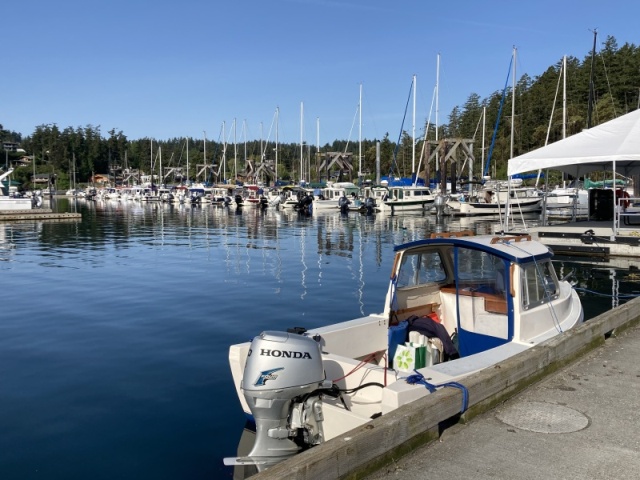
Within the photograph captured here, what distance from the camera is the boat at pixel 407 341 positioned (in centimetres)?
605

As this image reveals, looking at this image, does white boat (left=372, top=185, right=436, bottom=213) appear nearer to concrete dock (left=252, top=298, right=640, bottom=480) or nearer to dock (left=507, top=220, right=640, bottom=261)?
dock (left=507, top=220, right=640, bottom=261)

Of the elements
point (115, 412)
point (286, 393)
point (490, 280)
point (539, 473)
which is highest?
point (490, 280)

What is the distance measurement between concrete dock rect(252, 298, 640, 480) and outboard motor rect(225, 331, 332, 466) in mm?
972

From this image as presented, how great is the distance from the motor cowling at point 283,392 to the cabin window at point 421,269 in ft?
12.6

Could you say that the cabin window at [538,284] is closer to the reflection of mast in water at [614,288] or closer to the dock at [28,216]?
the reflection of mast in water at [614,288]

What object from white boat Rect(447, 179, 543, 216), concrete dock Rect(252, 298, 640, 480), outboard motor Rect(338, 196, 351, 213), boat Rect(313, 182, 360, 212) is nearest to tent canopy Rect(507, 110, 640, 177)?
concrete dock Rect(252, 298, 640, 480)

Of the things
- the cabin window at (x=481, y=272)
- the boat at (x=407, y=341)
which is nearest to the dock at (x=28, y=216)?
the boat at (x=407, y=341)

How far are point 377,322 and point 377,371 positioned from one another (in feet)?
6.51

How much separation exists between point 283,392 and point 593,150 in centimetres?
2164

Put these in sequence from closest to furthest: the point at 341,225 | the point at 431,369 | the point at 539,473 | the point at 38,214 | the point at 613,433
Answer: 1. the point at 539,473
2. the point at 613,433
3. the point at 431,369
4. the point at 341,225
5. the point at 38,214

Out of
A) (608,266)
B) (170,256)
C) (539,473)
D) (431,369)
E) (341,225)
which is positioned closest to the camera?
(539,473)

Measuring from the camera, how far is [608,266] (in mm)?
23344

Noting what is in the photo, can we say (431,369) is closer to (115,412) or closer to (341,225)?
(115,412)

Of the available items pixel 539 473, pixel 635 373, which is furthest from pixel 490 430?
pixel 635 373
